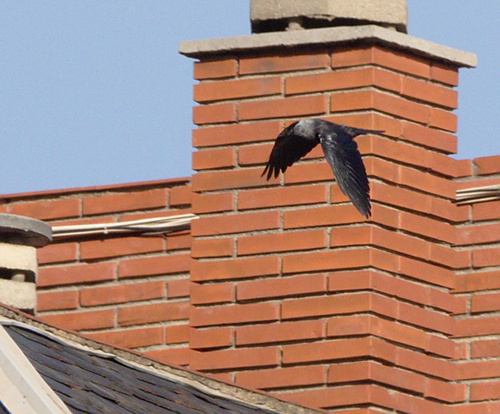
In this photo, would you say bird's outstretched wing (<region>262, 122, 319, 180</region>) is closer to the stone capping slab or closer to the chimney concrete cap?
the stone capping slab

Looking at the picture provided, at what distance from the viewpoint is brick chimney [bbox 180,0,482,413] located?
761 centimetres

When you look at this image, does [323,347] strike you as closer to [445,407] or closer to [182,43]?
[445,407]

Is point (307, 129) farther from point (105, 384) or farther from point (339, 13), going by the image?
point (105, 384)

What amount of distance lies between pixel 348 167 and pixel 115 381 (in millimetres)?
1283

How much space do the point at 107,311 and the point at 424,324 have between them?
1.56 meters

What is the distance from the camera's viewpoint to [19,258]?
7770 mm

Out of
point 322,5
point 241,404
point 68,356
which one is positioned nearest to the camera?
→ point 68,356

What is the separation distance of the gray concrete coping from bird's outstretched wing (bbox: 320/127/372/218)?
134 centimetres

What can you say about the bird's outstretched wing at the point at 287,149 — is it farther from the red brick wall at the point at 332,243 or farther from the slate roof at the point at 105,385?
the slate roof at the point at 105,385

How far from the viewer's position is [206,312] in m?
7.92

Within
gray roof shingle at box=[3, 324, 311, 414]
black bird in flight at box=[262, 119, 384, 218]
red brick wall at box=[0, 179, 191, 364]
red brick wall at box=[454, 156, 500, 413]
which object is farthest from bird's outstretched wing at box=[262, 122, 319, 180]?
gray roof shingle at box=[3, 324, 311, 414]

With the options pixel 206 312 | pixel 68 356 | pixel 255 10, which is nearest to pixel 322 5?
pixel 255 10

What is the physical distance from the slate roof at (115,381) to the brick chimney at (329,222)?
0.21 metres

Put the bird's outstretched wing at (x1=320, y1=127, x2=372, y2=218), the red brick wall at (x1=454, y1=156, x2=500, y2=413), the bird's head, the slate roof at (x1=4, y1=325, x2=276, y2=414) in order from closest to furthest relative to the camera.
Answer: the slate roof at (x1=4, y1=325, x2=276, y2=414) → the bird's outstretched wing at (x1=320, y1=127, x2=372, y2=218) → the bird's head → the red brick wall at (x1=454, y1=156, x2=500, y2=413)
